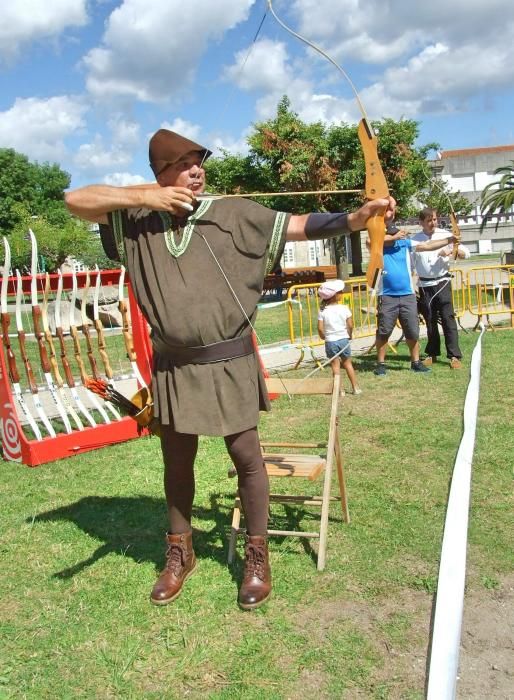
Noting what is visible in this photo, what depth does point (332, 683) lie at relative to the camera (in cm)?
244

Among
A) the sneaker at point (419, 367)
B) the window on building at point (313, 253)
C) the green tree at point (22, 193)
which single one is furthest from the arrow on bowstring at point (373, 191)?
the green tree at point (22, 193)

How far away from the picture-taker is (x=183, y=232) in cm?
285

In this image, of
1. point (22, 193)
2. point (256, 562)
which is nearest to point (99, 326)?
point (256, 562)

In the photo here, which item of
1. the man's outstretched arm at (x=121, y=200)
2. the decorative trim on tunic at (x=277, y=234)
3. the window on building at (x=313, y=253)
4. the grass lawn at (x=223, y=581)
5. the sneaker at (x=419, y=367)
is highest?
the window on building at (x=313, y=253)

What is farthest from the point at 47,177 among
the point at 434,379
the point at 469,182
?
the point at 434,379

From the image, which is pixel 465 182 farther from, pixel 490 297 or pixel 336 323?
pixel 336 323

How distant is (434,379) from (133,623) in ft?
17.5

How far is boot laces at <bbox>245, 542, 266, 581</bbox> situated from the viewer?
307cm

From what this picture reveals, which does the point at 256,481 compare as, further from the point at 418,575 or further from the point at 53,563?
the point at 53,563

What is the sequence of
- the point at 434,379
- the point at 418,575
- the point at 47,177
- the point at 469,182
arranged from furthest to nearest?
the point at 469,182, the point at 47,177, the point at 434,379, the point at 418,575

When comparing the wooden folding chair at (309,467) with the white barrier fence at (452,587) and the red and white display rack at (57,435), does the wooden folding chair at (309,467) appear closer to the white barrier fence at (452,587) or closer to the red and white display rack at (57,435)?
the white barrier fence at (452,587)

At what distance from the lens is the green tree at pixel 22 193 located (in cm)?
4641

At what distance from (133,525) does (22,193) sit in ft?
165

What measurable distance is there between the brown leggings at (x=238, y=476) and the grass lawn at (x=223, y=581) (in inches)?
14.1
